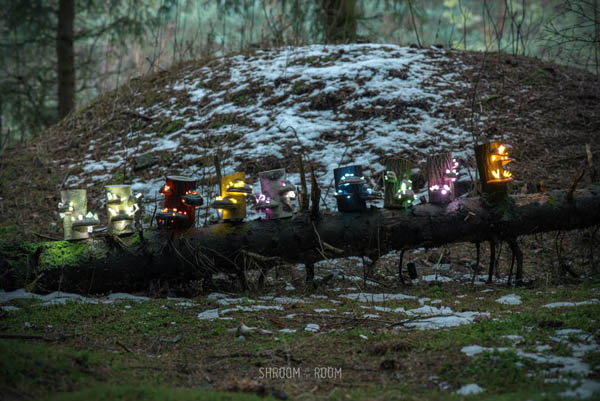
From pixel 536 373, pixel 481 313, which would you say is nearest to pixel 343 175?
pixel 481 313

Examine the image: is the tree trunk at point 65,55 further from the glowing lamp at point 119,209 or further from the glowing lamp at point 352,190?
the glowing lamp at point 352,190

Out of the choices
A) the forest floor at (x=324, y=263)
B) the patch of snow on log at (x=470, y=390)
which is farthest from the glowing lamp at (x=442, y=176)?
the patch of snow on log at (x=470, y=390)

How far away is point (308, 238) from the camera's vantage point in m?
5.07

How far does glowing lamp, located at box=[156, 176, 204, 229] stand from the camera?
16.1ft

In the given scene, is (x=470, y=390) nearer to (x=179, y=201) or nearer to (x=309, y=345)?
(x=309, y=345)

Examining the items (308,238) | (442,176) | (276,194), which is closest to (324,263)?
(308,238)

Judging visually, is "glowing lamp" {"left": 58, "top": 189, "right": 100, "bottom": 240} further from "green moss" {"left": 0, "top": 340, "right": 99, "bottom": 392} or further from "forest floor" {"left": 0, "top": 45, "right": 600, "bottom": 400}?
"green moss" {"left": 0, "top": 340, "right": 99, "bottom": 392}

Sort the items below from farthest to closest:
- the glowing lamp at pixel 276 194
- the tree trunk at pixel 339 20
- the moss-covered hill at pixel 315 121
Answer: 1. the tree trunk at pixel 339 20
2. the moss-covered hill at pixel 315 121
3. the glowing lamp at pixel 276 194

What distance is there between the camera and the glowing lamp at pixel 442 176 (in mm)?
5059

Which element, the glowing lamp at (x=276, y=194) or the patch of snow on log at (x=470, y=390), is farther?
the glowing lamp at (x=276, y=194)

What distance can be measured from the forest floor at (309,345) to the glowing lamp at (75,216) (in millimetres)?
808

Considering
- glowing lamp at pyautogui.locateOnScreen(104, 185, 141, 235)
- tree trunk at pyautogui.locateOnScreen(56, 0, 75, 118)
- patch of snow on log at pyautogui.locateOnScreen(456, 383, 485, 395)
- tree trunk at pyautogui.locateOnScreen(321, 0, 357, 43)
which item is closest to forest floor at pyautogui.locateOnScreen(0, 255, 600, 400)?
patch of snow on log at pyautogui.locateOnScreen(456, 383, 485, 395)

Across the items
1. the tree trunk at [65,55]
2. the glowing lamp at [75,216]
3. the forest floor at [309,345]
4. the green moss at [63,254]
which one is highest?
the tree trunk at [65,55]

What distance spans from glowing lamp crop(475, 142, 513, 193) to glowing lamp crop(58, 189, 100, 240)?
4.32 metres
